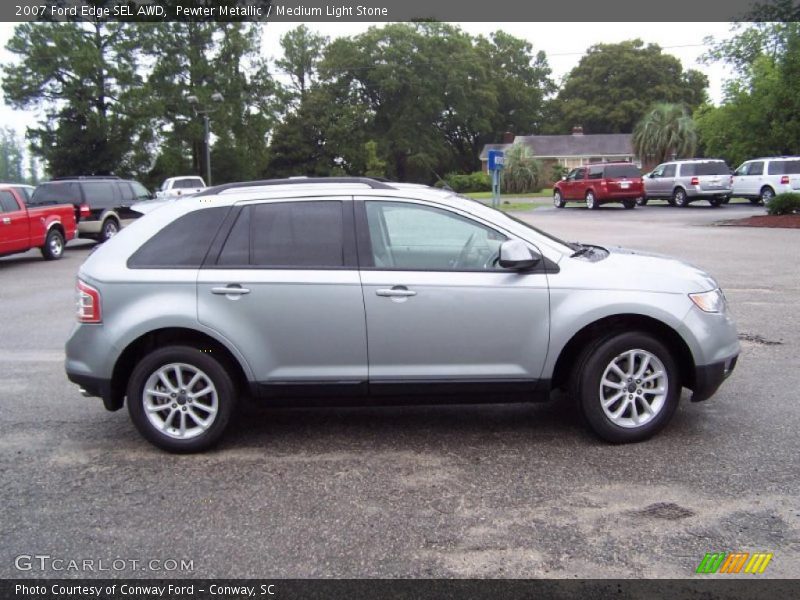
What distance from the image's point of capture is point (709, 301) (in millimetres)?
4984

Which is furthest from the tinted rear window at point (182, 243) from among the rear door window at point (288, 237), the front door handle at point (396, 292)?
the front door handle at point (396, 292)

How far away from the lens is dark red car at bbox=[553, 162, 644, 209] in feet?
103

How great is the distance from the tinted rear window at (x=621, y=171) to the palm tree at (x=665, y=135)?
23.2 m

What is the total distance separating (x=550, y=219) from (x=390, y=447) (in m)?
23.5

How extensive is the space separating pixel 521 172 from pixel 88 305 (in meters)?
46.7

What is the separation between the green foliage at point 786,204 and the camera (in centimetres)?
2283

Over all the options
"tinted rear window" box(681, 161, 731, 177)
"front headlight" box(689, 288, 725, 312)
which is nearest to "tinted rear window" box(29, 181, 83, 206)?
"front headlight" box(689, 288, 725, 312)

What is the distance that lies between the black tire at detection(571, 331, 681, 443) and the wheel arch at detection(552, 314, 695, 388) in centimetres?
7

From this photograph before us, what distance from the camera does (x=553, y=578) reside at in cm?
335

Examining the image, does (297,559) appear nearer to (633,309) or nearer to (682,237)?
(633,309)

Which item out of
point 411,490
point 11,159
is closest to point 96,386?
point 411,490

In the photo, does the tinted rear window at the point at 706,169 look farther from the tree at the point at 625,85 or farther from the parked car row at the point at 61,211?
the tree at the point at 625,85

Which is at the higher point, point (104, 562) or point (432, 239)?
point (432, 239)

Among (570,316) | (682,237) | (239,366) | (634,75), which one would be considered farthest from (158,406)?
(634,75)
